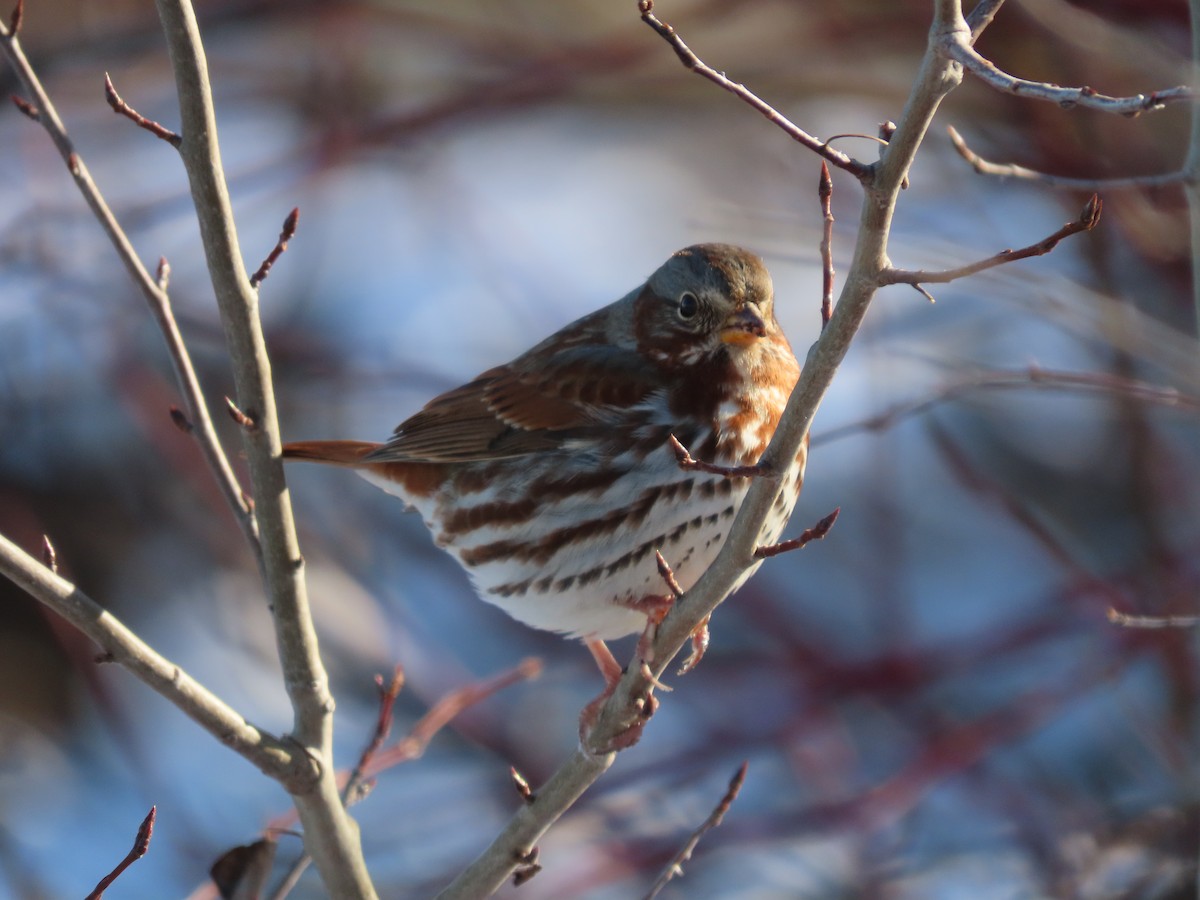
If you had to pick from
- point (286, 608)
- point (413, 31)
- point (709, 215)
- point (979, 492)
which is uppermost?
point (413, 31)

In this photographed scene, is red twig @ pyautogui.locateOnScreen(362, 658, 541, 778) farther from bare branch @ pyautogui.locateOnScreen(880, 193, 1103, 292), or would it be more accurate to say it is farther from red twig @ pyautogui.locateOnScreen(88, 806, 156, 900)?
bare branch @ pyautogui.locateOnScreen(880, 193, 1103, 292)

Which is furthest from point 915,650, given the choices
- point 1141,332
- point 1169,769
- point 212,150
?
point 212,150

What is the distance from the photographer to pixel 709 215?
656 centimetres

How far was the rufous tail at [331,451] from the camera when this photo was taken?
403 cm

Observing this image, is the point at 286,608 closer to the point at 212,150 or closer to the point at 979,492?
the point at 212,150

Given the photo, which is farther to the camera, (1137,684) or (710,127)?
(710,127)

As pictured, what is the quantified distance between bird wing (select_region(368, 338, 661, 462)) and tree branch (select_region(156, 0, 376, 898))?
1101 mm

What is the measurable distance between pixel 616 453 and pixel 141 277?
1.42m

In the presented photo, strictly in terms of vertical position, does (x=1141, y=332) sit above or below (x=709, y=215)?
below

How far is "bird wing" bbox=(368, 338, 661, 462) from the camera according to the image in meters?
3.86

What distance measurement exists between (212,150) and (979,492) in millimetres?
4670

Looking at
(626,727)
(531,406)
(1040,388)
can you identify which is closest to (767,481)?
(626,727)

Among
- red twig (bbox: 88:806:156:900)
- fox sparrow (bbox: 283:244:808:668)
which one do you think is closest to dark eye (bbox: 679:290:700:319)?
fox sparrow (bbox: 283:244:808:668)

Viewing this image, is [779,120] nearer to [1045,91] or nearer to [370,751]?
[1045,91]
